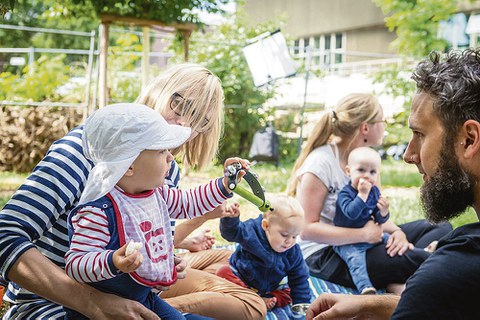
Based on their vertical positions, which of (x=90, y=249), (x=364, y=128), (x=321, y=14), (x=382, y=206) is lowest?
(x=382, y=206)

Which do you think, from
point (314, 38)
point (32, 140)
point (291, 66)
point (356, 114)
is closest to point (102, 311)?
point (356, 114)

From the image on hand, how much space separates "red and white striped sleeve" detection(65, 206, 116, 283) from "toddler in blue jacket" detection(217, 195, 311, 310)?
4.07 feet

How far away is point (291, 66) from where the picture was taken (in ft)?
28.3

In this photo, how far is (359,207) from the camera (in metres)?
3.71

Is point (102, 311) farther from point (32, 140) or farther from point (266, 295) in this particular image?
point (32, 140)

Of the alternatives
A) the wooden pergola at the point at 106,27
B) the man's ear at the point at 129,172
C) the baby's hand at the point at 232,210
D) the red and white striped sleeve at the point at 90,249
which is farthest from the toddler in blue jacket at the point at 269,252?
the wooden pergola at the point at 106,27

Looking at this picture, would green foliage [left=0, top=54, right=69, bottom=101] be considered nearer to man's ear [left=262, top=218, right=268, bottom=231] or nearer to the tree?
the tree

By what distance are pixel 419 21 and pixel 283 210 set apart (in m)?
8.04

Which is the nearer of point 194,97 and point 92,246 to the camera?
point 92,246

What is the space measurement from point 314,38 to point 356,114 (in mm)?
30433

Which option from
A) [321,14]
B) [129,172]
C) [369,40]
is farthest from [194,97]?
[321,14]

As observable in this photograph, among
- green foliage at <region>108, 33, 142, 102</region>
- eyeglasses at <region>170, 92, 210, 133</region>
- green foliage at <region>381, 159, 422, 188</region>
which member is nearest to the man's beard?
eyeglasses at <region>170, 92, 210, 133</region>

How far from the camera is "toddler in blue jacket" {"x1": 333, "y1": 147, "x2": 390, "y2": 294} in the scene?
12.2 ft

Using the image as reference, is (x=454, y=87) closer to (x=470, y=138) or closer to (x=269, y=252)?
(x=470, y=138)
